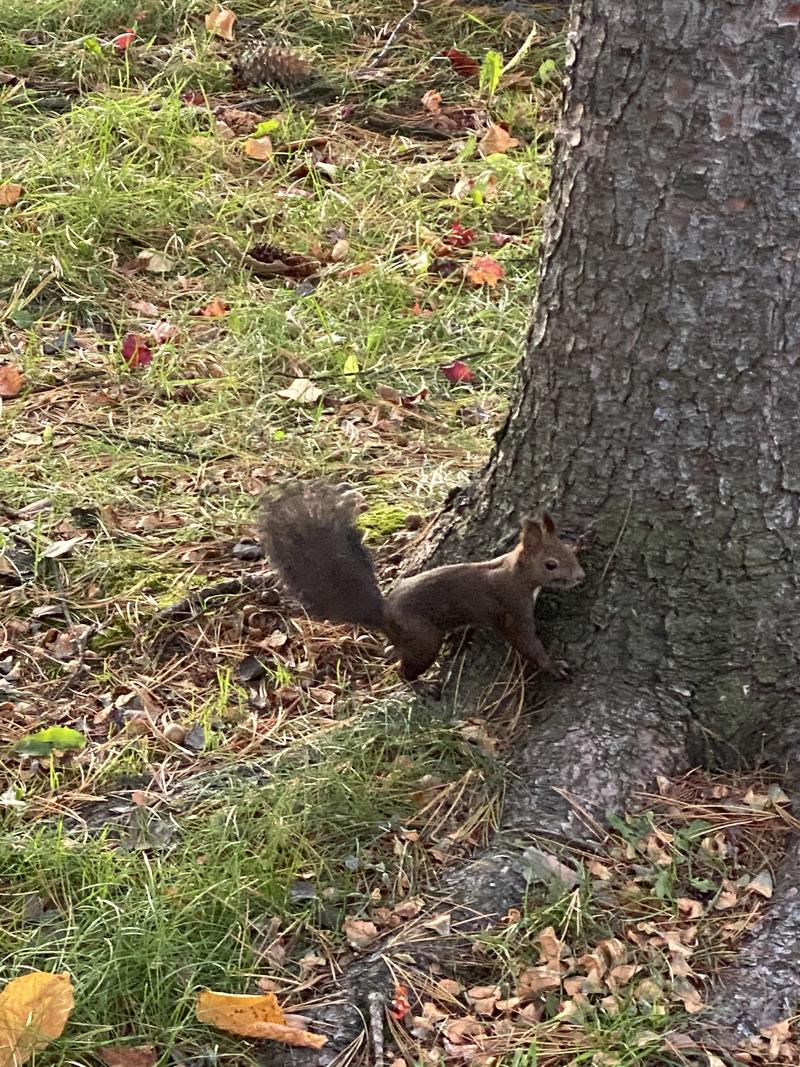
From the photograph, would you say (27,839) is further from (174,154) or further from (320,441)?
(174,154)

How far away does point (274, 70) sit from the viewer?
540 cm

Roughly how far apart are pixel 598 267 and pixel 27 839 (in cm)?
142

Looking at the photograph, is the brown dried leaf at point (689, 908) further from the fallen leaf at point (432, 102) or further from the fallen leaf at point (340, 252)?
the fallen leaf at point (432, 102)

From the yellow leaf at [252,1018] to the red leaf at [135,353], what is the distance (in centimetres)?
235

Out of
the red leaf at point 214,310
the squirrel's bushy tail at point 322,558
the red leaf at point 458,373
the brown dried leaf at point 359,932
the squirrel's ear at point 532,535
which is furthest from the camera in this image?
the red leaf at point 214,310

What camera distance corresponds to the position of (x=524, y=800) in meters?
2.31

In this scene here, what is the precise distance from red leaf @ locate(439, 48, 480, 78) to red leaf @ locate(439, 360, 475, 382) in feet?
7.37

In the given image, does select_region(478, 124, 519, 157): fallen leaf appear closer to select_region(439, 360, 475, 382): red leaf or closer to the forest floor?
the forest floor

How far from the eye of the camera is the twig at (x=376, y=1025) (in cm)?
194

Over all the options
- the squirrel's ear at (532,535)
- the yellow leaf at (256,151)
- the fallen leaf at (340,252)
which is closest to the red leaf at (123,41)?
the yellow leaf at (256,151)

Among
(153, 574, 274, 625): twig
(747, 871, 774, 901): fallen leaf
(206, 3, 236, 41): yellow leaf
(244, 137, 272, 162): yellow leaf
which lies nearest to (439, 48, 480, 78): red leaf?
(206, 3, 236, 41): yellow leaf

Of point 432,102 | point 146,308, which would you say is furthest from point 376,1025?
point 432,102

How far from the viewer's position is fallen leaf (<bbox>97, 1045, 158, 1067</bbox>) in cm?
192

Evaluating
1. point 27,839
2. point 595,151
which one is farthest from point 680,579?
point 27,839
